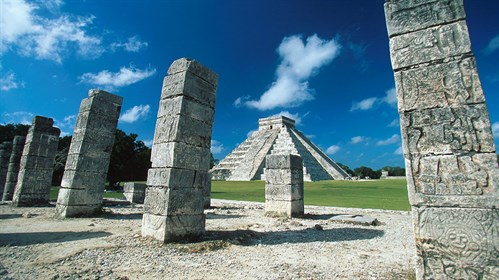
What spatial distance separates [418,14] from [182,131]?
409 centimetres

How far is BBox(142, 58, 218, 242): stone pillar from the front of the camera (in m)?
4.65

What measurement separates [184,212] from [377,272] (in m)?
3.26

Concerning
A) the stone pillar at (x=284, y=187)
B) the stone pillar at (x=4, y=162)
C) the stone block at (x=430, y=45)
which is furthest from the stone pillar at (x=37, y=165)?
the stone block at (x=430, y=45)

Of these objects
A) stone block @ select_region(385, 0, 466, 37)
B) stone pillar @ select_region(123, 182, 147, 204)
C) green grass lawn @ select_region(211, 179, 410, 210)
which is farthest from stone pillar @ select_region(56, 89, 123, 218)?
stone block @ select_region(385, 0, 466, 37)

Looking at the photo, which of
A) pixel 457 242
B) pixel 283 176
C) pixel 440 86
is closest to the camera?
pixel 457 242

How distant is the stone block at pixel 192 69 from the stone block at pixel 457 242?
4586 mm

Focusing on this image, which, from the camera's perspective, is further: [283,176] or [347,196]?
[347,196]

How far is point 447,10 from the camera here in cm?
285

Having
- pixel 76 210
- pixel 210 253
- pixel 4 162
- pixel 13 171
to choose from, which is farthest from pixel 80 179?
pixel 4 162

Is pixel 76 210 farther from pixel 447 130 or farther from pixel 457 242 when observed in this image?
pixel 447 130

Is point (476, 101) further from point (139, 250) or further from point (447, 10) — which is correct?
point (139, 250)

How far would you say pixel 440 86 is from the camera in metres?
2.74

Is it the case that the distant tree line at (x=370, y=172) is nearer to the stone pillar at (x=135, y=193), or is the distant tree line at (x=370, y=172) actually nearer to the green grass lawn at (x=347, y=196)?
the green grass lawn at (x=347, y=196)

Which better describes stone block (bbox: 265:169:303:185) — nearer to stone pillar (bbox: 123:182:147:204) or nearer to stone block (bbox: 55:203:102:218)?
stone block (bbox: 55:203:102:218)
